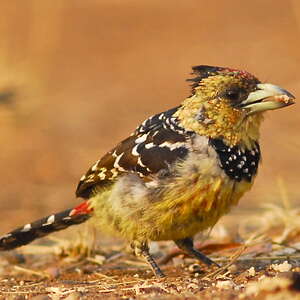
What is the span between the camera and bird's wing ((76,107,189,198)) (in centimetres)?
514

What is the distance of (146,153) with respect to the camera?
524 centimetres

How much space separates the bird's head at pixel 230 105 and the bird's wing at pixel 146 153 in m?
0.10

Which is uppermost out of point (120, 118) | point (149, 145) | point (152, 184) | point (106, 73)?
point (106, 73)

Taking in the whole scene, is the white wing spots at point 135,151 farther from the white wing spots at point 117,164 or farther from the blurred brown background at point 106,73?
the blurred brown background at point 106,73

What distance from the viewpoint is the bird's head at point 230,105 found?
5.14 metres

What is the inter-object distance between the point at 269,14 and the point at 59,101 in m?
4.36

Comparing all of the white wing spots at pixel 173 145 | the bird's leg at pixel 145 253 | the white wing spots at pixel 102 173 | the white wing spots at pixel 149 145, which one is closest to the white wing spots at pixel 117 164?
the white wing spots at pixel 102 173

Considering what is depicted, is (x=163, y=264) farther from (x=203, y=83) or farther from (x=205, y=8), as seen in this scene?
(x=205, y=8)

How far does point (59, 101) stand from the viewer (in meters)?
11.7

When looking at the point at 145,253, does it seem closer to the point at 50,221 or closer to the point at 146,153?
the point at 146,153

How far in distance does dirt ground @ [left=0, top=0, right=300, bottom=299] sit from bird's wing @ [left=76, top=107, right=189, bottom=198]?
604mm

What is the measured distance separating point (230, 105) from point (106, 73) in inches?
308

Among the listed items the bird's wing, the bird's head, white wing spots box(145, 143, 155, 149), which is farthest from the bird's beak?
white wing spots box(145, 143, 155, 149)

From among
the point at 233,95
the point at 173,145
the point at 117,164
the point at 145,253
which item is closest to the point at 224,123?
the point at 233,95
